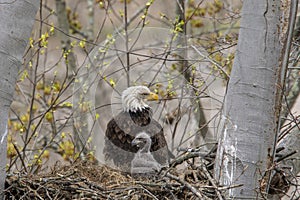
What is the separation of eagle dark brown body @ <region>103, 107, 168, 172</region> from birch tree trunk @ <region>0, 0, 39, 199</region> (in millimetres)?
2070

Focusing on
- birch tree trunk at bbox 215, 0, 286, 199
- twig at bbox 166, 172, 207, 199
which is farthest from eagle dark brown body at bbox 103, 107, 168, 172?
birch tree trunk at bbox 215, 0, 286, 199

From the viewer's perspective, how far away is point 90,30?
38.4ft

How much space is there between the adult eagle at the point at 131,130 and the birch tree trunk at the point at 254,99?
1933 millimetres

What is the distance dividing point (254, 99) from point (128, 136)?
230 centimetres

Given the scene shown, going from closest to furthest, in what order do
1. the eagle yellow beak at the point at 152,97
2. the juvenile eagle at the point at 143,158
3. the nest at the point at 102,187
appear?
the nest at the point at 102,187
the juvenile eagle at the point at 143,158
the eagle yellow beak at the point at 152,97

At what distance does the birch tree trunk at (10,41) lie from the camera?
4.57 metres

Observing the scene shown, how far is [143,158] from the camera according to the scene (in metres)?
6.35

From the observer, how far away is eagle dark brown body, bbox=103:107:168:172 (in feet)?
21.8

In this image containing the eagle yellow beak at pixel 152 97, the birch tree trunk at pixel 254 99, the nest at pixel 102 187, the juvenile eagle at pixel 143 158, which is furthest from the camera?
the eagle yellow beak at pixel 152 97

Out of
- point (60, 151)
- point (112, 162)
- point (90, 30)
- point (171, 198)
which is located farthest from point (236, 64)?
point (90, 30)

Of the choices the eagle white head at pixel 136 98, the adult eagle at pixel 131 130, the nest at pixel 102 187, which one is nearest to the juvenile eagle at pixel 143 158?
the adult eagle at pixel 131 130

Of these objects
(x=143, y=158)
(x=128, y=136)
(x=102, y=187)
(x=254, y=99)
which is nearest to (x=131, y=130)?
(x=128, y=136)

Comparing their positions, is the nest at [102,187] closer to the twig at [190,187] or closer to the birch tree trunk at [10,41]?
the twig at [190,187]

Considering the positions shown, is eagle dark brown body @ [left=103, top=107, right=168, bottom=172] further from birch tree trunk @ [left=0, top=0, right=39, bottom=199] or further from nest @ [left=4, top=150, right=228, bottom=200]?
birch tree trunk @ [left=0, top=0, right=39, bottom=199]
